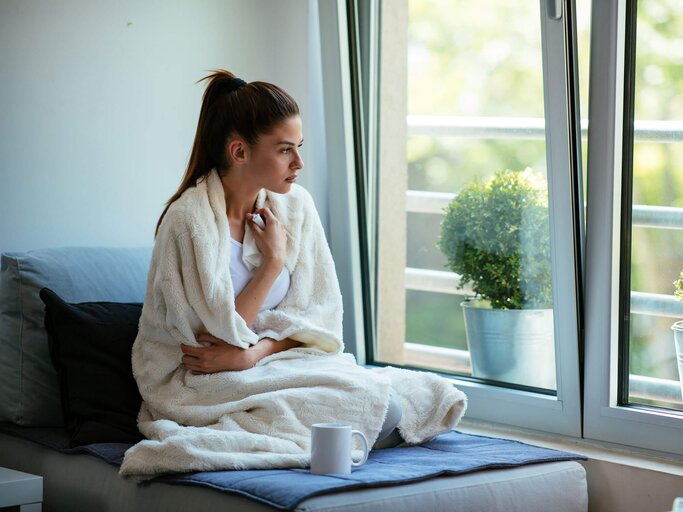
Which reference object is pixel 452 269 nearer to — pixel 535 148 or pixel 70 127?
pixel 535 148

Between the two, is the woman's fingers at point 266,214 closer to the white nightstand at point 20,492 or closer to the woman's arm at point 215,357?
the woman's arm at point 215,357

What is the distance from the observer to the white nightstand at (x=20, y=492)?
208 cm

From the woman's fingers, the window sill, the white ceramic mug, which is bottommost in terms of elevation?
the window sill

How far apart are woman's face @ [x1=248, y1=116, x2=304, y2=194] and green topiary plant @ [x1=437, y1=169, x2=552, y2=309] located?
0.67 m

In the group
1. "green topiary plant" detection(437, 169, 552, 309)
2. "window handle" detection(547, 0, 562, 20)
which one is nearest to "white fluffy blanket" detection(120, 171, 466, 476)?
"green topiary plant" detection(437, 169, 552, 309)

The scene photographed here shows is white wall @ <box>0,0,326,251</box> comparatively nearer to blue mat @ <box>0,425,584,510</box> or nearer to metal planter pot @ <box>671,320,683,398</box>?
blue mat @ <box>0,425,584,510</box>

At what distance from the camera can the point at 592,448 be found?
265 centimetres

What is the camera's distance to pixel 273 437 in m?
2.23

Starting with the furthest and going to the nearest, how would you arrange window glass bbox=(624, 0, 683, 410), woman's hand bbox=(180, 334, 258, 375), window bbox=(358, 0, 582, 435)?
1. window bbox=(358, 0, 582, 435)
2. window glass bbox=(624, 0, 683, 410)
3. woman's hand bbox=(180, 334, 258, 375)

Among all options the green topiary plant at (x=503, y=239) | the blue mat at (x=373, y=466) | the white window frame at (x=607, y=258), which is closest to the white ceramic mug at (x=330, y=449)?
the blue mat at (x=373, y=466)

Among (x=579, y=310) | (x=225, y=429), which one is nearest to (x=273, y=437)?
(x=225, y=429)

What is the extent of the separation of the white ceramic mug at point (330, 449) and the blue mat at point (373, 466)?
0.03 meters

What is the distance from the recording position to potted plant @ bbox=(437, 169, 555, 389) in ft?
9.35

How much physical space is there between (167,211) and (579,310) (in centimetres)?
117
